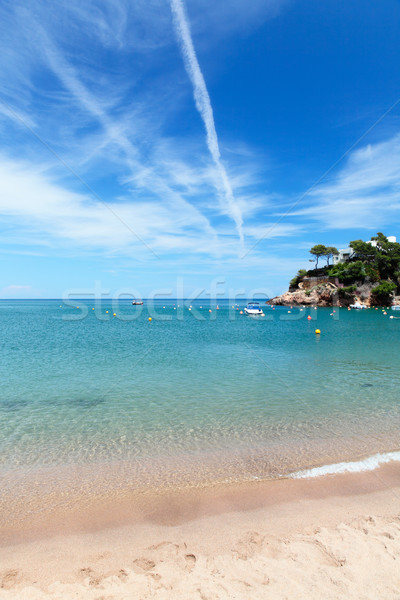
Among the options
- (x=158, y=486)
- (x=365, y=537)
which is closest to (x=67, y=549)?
(x=158, y=486)

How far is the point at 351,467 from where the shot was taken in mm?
7371

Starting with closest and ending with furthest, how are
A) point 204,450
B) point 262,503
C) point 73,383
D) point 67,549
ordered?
1. point 67,549
2. point 262,503
3. point 204,450
4. point 73,383

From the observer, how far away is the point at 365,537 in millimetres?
4938

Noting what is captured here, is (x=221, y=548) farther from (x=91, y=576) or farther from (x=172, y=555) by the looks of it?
(x=91, y=576)

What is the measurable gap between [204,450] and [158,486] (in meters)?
2.01

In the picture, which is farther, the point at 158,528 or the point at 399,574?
the point at 158,528

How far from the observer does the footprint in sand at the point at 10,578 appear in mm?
4132

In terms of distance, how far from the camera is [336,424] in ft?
33.2

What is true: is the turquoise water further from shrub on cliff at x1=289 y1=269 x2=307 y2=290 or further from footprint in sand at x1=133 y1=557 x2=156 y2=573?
shrub on cliff at x1=289 y1=269 x2=307 y2=290

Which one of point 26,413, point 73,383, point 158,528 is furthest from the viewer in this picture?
point 73,383

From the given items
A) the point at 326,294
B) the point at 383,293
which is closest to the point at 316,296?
the point at 326,294

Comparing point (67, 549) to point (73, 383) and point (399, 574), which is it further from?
point (73, 383)

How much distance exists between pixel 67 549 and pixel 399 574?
4.49 m

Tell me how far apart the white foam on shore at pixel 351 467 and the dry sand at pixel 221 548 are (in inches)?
21.8
